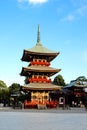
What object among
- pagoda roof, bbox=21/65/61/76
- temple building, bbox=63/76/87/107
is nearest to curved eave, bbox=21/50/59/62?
pagoda roof, bbox=21/65/61/76

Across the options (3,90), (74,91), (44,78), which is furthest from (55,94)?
(3,90)

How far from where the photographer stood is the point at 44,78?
7188cm

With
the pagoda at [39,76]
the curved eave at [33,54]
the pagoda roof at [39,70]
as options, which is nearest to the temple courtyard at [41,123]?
the pagoda at [39,76]

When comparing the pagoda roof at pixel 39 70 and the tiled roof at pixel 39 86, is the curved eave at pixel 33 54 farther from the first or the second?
the tiled roof at pixel 39 86

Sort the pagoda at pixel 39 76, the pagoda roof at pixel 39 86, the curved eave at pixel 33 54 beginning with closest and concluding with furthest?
→ 1. the pagoda roof at pixel 39 86
2. the pagoda at pixel 39 76
3. the curved eave at pixel 33 54

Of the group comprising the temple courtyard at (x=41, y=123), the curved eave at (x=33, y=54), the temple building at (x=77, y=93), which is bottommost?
the temple courtyard at (x=41, y=123)

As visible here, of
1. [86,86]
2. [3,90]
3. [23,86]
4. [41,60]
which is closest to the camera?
[23,86]

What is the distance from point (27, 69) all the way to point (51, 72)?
16.4ft

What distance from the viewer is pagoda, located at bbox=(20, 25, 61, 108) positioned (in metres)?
68.8

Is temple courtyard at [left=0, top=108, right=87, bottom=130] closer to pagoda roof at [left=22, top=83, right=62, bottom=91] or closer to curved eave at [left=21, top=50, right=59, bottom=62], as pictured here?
pagoda roof at [left=22, top=83, right=62, bottom=91]

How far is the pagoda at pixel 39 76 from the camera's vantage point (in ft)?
226

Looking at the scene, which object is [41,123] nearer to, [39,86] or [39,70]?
[39,86]

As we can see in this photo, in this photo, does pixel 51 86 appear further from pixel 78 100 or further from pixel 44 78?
pixel 78 100

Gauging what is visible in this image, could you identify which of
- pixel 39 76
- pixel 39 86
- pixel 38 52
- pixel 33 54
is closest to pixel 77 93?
pixel 39 76
